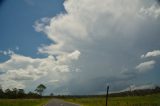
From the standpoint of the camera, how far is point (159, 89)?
585ft

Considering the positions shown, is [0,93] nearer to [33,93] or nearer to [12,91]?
[12,91]

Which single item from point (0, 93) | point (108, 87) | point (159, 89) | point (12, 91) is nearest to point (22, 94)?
point (12, 91)

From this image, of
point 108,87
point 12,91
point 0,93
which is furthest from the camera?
point 12,91

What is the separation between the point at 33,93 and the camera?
186 m

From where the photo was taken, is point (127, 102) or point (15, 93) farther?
point (15, 93)

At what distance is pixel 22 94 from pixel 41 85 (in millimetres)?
13571

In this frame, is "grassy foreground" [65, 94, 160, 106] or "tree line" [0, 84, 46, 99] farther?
"tree line" [0, 84, 46, 99]

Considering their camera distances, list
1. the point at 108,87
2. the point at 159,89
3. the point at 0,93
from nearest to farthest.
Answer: the point at 108,87 < the point at 0,93 < the point at 159,89

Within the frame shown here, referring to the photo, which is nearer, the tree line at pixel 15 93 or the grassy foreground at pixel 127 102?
the grassy foreground at pixel 127 102

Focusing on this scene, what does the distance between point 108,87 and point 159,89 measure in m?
160

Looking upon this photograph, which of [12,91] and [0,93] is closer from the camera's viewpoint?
[0,93]

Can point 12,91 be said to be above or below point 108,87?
above

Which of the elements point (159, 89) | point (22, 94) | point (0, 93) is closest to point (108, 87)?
point (0, 93)

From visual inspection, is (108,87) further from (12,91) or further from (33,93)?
(33,93)
